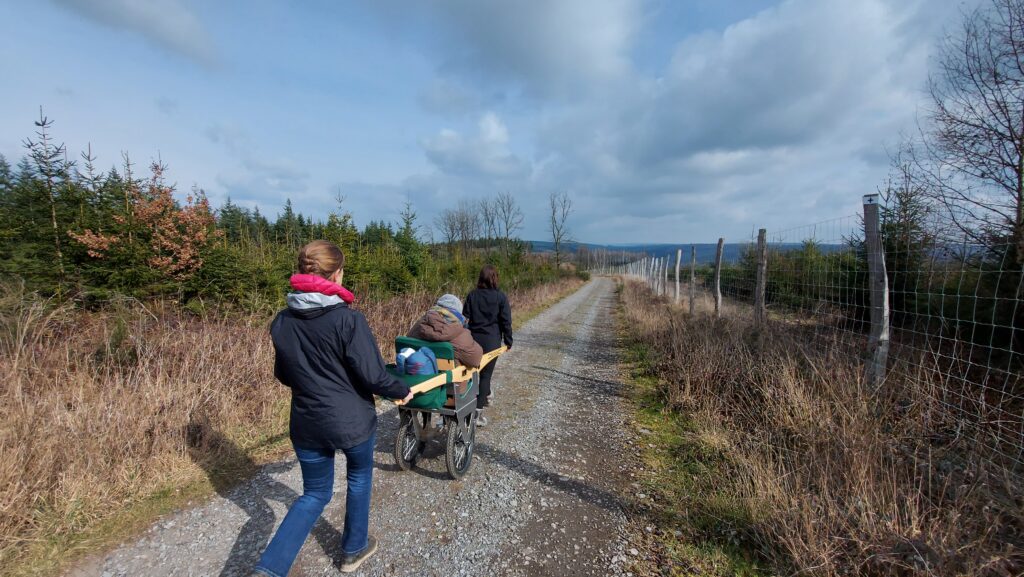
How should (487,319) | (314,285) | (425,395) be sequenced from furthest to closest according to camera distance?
(487,319)
(425,395)
(314,285)

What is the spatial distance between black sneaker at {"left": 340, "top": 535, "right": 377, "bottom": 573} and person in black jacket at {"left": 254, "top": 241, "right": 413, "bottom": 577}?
326 mm

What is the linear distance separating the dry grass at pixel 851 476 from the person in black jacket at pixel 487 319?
2352mm

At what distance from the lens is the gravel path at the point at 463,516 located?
7.84 ft

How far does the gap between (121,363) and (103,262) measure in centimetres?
241

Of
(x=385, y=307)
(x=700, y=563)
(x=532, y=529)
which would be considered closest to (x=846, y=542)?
(x=700, y=563)

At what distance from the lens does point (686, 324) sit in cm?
751

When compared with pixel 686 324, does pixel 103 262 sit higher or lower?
higher

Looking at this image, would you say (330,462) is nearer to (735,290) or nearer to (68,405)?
(68,405)

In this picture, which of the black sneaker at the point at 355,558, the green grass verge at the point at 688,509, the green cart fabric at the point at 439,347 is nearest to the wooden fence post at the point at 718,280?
the green grass verge at the point at 688,509

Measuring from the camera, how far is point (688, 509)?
2879 millimetres

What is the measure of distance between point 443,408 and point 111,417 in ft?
8.96

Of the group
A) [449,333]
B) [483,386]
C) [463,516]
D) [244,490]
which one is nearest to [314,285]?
[449,333]

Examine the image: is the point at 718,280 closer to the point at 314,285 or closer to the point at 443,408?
the point at 443,408

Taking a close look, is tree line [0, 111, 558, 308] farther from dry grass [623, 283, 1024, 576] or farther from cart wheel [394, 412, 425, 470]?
dry grass [623, 283, 1024, 576]
